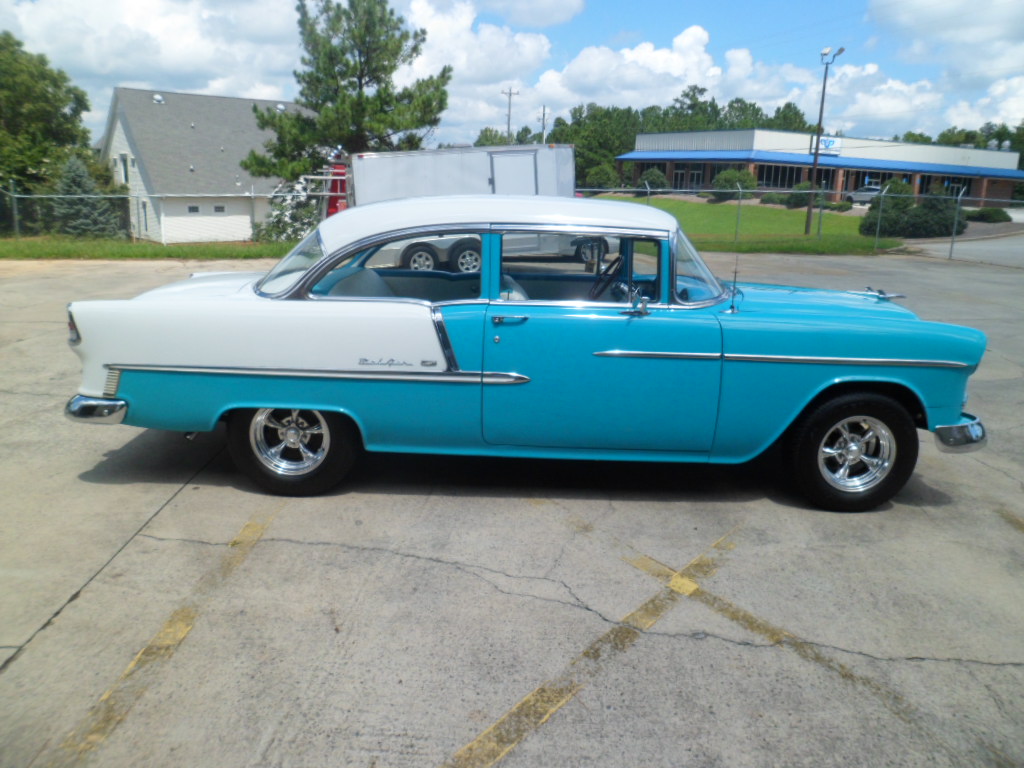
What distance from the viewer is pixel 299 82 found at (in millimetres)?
27953

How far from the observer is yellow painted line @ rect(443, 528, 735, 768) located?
9.52 ft

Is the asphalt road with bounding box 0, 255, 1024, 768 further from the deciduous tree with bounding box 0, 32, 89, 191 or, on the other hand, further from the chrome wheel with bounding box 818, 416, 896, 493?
the deciduous tree with bounding box 0, 32, 89, 191

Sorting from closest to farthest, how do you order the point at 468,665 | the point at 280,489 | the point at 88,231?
1. the point at 468,665
2. the point at 280,489
3. the point at 88,231

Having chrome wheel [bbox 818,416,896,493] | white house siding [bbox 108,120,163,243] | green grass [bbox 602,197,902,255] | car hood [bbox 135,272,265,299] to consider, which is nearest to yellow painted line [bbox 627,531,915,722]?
chrome wheel [bbox 818,416,896,493]

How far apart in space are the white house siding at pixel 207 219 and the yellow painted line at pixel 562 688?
3452cm

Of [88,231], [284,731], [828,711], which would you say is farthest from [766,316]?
[88,231]

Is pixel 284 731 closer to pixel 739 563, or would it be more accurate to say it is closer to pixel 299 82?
pixel 739 563

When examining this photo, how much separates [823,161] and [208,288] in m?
68.7

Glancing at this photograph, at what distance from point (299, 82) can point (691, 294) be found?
26036 millimetres

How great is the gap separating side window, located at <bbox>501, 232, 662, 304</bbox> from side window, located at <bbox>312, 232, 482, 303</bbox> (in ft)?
0.79

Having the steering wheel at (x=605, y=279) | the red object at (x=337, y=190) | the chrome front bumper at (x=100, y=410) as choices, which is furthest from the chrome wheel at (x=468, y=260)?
the red object at (x=337, y=190)

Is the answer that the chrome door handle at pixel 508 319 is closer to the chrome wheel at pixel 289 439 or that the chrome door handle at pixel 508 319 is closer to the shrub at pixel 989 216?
the chrome wheel at pixel 289 439

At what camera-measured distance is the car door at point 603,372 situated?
4.75 metres

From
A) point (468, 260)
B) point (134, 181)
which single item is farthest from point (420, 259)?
point (134, 181)
